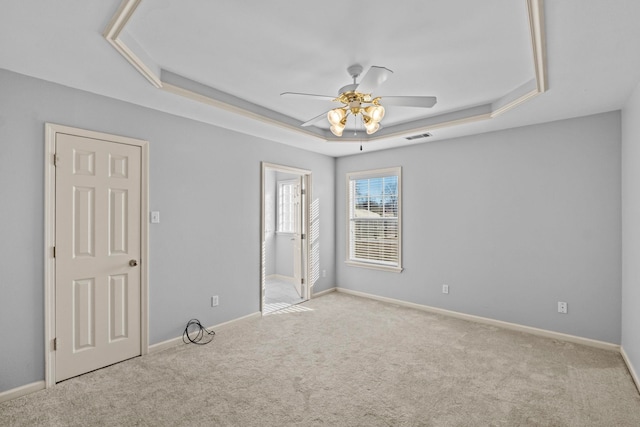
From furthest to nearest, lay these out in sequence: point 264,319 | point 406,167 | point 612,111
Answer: point 406,167 → point 264,319 → point 612,111

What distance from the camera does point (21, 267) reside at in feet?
7.97

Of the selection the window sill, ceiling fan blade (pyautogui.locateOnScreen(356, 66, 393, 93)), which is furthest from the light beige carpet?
ceiling fan blade (pyautogui.locateOnScreen(356, 66, 393, 93))

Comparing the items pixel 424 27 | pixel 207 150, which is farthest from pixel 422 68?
pixel 207 150

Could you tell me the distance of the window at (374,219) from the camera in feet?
16.6

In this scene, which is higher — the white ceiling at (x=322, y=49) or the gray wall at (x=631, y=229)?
the white ceiling at (x=322, y=49)

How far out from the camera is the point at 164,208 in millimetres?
3322

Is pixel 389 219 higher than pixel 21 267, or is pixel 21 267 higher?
pixel 389 219

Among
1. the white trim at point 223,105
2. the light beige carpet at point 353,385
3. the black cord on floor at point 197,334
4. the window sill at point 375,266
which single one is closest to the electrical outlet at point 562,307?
the light beige carpet at point 353,385

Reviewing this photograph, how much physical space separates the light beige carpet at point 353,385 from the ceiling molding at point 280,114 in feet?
8.08

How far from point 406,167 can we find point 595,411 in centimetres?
342

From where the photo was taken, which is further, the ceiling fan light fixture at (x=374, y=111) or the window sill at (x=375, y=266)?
the window sill at (x=375, y=266)

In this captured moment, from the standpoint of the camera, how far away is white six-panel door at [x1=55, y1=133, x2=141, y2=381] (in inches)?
104

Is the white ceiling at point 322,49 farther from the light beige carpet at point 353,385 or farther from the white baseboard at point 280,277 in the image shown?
the white baseboard at point 280,277

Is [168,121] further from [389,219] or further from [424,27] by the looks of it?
[389,219]
